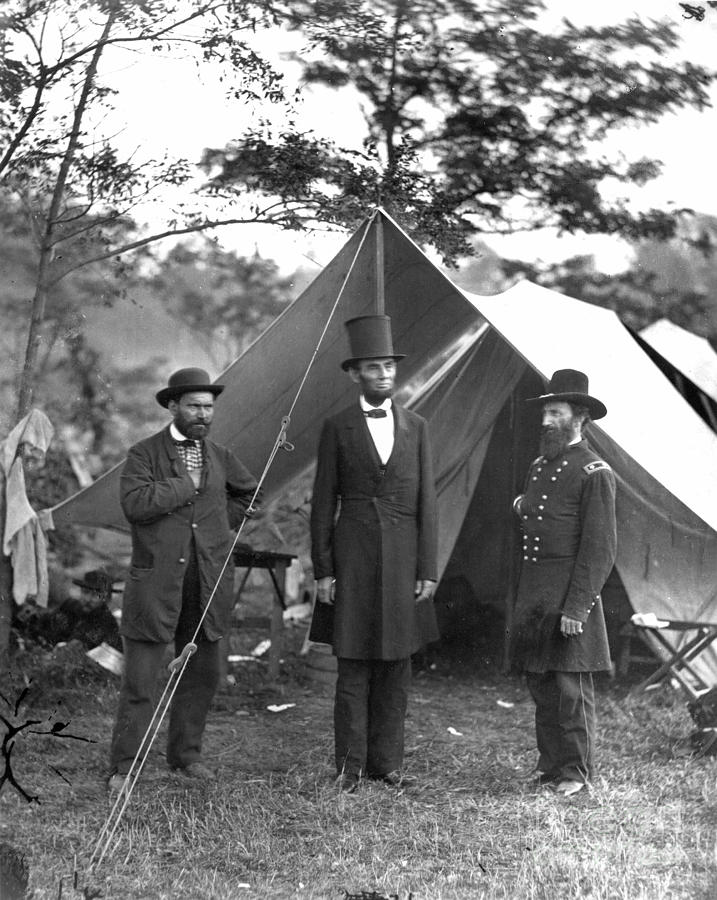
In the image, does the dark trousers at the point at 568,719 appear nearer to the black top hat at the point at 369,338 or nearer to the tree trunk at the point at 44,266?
the black top hat at the point at 369,338

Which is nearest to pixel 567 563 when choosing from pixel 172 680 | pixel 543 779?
pixel 543 779

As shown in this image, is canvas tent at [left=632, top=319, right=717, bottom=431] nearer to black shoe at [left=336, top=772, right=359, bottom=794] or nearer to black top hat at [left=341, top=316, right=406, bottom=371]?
black top hat at [left=341, top=316, right=406, bottom=371]

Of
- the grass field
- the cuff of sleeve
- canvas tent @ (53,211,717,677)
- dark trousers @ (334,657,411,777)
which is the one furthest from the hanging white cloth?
the cuff of sleeve

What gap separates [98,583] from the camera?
233 inches

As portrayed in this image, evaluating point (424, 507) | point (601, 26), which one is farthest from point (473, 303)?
point (601, 26)

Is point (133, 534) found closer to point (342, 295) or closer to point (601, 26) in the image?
point (342, 295)

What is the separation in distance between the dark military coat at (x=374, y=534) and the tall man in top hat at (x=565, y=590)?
432 millimetres

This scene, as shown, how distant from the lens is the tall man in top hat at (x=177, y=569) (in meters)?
3.91

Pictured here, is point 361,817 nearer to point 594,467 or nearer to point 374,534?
point 374,534

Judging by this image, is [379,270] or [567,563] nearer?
[567,563]

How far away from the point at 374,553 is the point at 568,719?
39.8 inches

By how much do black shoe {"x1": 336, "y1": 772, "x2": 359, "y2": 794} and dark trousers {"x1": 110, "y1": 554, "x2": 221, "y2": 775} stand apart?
64cm

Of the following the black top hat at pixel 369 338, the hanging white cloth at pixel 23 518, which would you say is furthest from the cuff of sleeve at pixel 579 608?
the hanging white cloth at pixel 23 518

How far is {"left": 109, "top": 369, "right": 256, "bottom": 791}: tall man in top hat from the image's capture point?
12.8 ft
